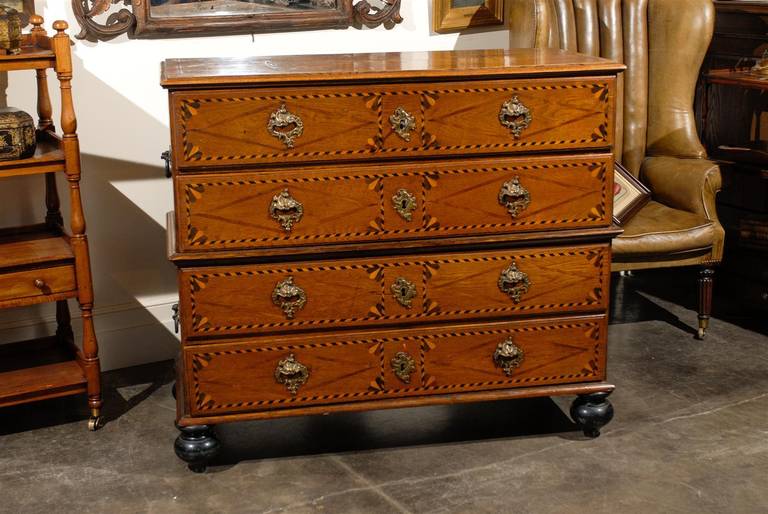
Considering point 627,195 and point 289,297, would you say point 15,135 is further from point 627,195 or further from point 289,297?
point 627,195

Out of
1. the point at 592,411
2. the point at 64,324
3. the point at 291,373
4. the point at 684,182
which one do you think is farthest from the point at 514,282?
the point at 64,324

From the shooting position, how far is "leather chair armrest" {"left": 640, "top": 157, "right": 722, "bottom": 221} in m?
4.65

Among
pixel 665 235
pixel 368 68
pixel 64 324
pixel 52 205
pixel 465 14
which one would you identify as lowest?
pixel 64 324

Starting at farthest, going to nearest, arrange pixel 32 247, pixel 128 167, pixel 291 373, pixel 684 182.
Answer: pixel 684 182
pixel 128 167
pixel 32 247
pixel 291 373

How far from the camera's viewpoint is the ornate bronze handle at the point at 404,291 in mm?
3516

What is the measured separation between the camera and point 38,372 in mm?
4004

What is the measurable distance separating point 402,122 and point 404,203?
26 centimetres

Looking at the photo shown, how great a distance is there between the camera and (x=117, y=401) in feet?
13.9

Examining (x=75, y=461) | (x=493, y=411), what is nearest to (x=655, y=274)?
(x=493, y=411)

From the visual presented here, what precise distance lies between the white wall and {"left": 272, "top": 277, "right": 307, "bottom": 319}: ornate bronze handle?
1.24 m

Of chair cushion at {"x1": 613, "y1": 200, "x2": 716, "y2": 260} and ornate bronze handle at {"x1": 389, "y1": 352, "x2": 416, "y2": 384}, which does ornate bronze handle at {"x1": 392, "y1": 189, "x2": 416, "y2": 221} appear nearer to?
ornate bronze handle at {"x1": 389, "y1": 352, "x2": 416, "y2": 384}

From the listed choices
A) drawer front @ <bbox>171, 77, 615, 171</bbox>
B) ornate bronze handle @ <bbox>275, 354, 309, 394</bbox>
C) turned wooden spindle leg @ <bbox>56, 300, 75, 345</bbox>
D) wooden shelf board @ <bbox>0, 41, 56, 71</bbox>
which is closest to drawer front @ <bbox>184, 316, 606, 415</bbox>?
ornate bronze handle @ <bbox>275, 354, 309, 394</bbox>

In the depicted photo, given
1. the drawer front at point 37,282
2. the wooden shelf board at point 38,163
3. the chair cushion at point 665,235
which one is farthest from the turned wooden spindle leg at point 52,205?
the chair cushion at point 665,235

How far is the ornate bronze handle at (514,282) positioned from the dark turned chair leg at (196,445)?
1087mm
